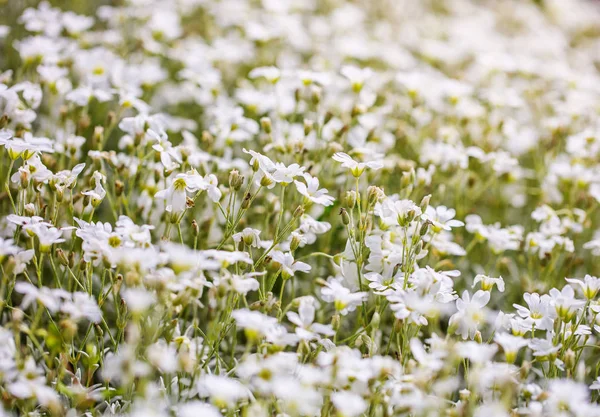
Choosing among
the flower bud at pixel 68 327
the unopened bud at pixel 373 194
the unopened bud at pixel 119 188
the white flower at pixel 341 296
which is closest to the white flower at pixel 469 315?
the white flower at pixel 341 296

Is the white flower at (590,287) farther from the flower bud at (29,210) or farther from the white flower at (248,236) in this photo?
the flower bud at (29,210)

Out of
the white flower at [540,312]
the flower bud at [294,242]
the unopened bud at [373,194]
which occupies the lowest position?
the white flower at [540,312]

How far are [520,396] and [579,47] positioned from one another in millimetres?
4390

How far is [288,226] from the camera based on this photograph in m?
1.79

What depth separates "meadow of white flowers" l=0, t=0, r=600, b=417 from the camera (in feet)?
4.90

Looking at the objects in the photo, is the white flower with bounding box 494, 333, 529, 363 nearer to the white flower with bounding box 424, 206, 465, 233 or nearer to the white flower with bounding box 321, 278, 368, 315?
the white flower with bounding box 321, 278, 368, 315

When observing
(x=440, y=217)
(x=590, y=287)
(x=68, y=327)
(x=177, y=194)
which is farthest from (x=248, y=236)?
(x=590, y=287)

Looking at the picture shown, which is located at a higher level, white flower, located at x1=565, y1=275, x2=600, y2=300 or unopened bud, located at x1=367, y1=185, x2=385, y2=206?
unopened bud, located at x1=367, y1=185, x2=385, y2=206

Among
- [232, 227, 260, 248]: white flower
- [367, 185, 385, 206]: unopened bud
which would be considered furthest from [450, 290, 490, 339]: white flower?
[232, 227, 260, 248]: white flower

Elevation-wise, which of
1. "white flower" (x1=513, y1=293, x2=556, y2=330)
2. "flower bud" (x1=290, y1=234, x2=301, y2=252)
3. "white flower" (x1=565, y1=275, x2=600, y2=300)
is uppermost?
"flower bud" (x1=290, y1=234, x2=301, y2=252)

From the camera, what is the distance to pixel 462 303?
172cm

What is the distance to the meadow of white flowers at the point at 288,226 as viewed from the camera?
1494 millimetres

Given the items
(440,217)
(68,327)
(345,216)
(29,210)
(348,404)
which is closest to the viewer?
(348,404)

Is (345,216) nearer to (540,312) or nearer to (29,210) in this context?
(540,312)
